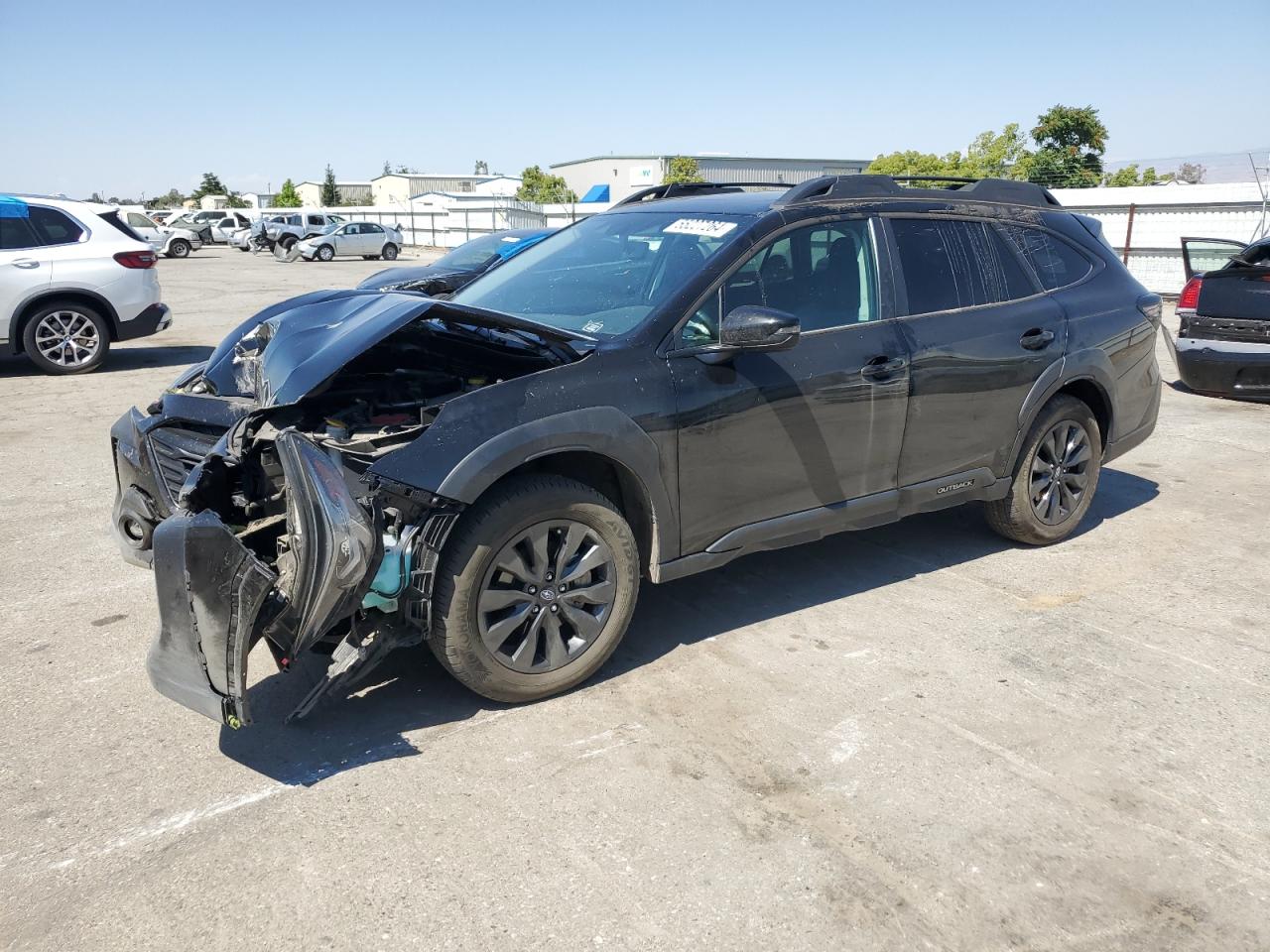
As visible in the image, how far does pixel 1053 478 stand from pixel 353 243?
111 ft

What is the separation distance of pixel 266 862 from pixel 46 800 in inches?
33.8

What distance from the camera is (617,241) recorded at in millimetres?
4672

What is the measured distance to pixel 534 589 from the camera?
11.8 ft

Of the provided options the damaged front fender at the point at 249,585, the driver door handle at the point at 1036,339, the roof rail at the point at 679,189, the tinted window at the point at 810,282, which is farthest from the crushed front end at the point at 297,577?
the driver door handle at the point at 1036,339

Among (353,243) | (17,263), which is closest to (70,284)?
(17,263)

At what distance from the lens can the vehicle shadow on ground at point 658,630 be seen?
345 cm

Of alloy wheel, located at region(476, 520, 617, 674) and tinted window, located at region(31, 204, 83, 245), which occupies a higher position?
tinted window, located at region(31, 204, 83, 245)

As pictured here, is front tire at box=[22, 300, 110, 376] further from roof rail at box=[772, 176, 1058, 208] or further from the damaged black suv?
roof rail at box=[772, 176, 1058, 208]

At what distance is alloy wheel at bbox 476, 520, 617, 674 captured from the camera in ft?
11.5

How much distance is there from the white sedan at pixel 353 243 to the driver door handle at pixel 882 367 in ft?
108

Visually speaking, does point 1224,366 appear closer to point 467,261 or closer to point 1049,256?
point 1049,256

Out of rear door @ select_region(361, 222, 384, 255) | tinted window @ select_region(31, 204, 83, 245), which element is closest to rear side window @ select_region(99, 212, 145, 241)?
tinted window @ select_region(31, 204, 83, 245)

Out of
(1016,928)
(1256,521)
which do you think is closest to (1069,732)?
(1016,928)

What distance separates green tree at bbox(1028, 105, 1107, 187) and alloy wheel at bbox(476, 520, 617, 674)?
44.9 metres
